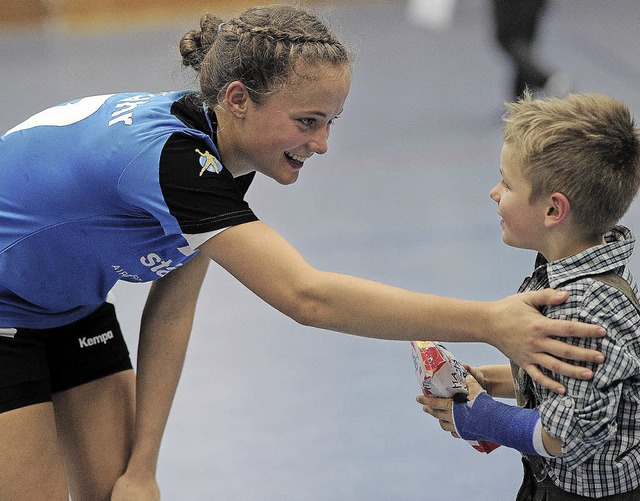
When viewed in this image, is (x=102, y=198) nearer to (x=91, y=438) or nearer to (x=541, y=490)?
(x=91, y=438)

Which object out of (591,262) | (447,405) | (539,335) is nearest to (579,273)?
(591,262)

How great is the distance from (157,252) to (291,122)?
392 mm

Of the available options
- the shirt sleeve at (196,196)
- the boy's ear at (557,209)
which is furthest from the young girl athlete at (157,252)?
the boy's ear at (557,209)

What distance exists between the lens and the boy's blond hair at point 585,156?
5.85ft

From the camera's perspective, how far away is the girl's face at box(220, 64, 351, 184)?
78.2 inches

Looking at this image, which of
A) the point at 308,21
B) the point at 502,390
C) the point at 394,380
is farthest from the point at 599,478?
the point at 394,380

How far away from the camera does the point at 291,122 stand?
201cm

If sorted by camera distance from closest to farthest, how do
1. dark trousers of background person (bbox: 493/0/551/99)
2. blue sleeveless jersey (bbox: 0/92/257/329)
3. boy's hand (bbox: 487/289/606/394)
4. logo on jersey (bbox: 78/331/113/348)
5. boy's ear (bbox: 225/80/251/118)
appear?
boy's hand (bbox: 487/289/606/394)
blue sleeveless jersey (bbox: 0/92/257/329)
boy's ear (bbox: 225/80/251/118)
logo on jersey (bbox: 78/331/113/348)
dark trousers of background person (bbox: 493/0/551/99)

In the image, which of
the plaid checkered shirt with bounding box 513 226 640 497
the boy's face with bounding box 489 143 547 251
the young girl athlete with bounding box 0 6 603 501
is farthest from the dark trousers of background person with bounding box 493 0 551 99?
the plaid checkered shirt with bounding box 513 226 640 497

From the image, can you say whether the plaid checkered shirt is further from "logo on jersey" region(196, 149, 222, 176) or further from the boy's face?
"logo on jersey" region(196, 149, 222, 176)

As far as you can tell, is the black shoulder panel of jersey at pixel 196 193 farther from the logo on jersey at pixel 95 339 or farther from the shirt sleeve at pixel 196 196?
the logo on jersey at pixel 95 339

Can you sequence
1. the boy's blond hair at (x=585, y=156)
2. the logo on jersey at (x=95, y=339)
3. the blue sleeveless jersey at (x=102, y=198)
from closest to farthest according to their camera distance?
the boy's blond hair at (x=585, y=156), the blue sleeveless jersey at (x=102, y=198), the logo on jersey at (x=95, y=339)

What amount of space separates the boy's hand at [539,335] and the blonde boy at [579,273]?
3cm

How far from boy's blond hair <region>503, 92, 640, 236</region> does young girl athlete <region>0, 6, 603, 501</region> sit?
0.20 meters
